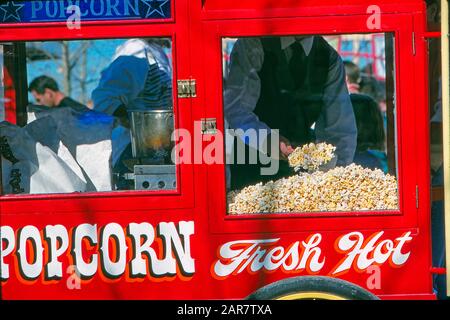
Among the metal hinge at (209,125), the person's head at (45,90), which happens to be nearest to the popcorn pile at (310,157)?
the metal hinge at (209,125)

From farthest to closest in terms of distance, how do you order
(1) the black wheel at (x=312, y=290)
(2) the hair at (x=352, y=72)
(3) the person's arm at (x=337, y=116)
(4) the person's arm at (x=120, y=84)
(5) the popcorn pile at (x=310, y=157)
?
(2) the hair at (x=352, y=72)
(4) the person's arm at (x=120, y=84)
(3) the person's arm at (x=337, y=116)
(5) the popcorn pile at (x=310, y=157)
(1) the black wheel at (x=312, y=290)

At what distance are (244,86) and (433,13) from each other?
3.91ft

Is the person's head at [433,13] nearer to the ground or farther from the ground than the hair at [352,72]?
nearer to the ground

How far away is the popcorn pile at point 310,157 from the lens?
3.60 m

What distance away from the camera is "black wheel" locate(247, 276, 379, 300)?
3318 mm

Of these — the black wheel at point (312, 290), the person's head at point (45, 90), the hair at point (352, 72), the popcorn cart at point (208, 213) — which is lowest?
the black wheel at point (312, 290)

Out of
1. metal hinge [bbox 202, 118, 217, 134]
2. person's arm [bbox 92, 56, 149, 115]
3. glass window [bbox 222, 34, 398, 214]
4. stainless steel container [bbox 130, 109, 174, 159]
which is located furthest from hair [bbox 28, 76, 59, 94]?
metal hinge [bbox 202, 118, 217, 134]

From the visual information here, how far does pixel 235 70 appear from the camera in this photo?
3.71 meters

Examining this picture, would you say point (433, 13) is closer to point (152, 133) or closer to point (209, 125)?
point (209, 125)

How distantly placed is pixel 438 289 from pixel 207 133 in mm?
1663

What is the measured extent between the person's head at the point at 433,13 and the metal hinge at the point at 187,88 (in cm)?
142

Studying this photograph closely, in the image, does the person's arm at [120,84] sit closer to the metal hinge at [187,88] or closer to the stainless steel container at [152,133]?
the stainless steel container at [152,133]

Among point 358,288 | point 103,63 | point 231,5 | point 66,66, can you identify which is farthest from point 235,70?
point 66,66

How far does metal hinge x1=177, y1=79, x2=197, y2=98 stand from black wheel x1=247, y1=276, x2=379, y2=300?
3.17ft
